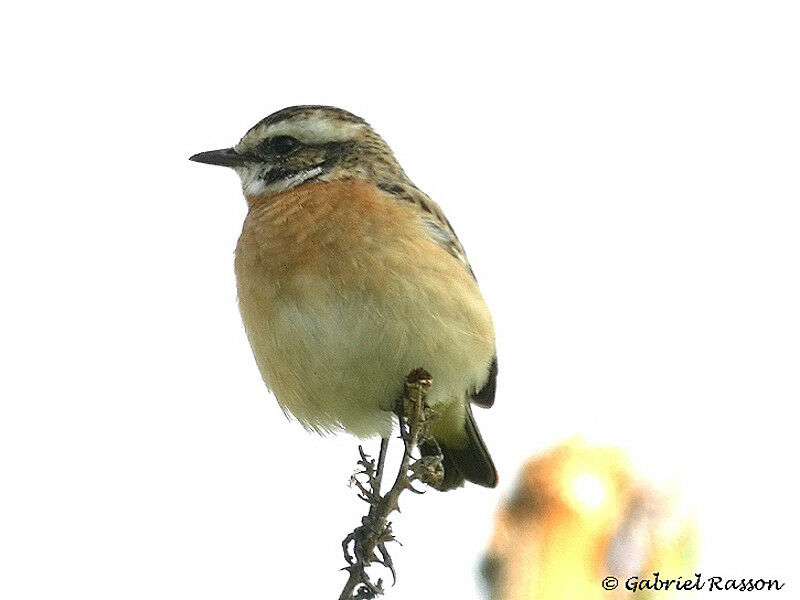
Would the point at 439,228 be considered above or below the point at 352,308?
above

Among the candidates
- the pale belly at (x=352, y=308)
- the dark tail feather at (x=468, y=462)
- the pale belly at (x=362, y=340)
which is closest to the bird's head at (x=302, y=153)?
the pale belly at (x=352, y=308)

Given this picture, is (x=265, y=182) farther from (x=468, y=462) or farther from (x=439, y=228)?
(x=468, y=462)

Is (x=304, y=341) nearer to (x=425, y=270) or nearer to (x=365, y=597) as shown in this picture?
(x=425, y=270)

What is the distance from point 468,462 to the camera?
293 inches

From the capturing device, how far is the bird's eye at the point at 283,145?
7168 millimetres

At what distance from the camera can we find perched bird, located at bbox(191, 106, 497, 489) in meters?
5.96

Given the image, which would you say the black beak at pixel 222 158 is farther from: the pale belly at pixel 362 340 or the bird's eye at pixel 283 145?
the pale belly at pixel 362 340

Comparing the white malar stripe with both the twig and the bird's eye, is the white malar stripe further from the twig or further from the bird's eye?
the twig

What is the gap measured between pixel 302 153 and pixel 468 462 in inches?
88.7

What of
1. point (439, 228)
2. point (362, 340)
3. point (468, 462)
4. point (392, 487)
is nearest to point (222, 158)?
point (439, 228)

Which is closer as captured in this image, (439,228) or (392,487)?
(392,487)

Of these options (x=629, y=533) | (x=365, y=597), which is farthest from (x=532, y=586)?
(x=365, y=597)

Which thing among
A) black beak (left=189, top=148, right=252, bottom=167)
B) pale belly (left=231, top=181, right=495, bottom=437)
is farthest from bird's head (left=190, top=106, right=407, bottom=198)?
pale belly (left=231, top=181, right=495, bottom=437)

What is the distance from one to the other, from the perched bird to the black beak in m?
0.15
